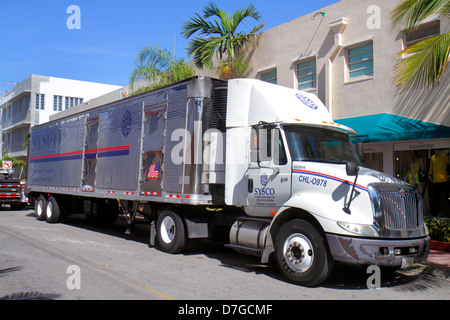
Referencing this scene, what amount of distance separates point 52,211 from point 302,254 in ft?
36.7

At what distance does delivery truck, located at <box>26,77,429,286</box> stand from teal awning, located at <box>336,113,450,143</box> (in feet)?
12.3

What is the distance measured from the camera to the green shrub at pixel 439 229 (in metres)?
9.89

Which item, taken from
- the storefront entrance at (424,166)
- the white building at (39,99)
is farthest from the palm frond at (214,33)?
the white building at (39,99)

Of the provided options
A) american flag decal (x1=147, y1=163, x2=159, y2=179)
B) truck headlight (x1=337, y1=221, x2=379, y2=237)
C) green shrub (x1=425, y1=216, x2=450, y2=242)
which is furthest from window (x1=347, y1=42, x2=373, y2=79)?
truck headlight (x1=337, y1=221, x2=379, y2=237)

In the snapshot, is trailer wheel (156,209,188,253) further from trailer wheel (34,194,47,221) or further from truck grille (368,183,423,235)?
trailer wheel (34,194,47,221)

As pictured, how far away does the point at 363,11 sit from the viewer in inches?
525

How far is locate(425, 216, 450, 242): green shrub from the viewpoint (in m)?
9.89

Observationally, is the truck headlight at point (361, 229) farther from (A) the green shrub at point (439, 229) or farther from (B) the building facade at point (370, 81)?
(B) the building facade at point (370, 81)

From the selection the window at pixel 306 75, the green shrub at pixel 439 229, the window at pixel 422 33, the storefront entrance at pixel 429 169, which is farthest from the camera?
the window at pixel 306 75

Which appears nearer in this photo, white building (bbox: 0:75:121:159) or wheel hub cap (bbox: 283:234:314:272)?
wheel hub cap (bbox: 283:234:314:272)

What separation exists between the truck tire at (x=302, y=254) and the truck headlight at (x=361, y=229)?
0.46m

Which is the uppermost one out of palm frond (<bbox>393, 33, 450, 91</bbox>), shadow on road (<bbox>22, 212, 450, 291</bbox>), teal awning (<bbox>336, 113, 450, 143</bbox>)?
palm frond (<bbox>393, 33, 450, 91</bbox>)

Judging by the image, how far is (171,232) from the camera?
9.26 meters
